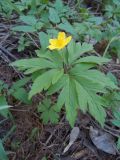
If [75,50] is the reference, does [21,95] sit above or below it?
below

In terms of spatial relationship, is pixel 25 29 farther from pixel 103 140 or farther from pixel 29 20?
pixel 103 140

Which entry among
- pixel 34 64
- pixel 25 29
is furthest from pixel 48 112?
pixel 25 29

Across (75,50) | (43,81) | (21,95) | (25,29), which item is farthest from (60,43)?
(25,29)

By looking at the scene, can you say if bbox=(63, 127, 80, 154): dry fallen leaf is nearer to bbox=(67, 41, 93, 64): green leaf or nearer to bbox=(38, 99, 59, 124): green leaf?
bbox=(38, 99, 59, 124): green leaf

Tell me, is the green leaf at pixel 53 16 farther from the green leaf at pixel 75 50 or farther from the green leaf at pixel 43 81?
the green leaf at pixel 43 81

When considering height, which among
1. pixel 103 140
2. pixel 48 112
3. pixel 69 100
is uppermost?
pixel 69 100

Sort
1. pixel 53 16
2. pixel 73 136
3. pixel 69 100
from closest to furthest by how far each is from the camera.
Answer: pixel 69 100 < pixel 73 136 < pixel 53 16

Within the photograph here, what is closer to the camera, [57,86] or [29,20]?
[57,86]

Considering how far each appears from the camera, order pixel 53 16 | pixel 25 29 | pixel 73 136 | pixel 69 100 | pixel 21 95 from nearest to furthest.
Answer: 1. pixel 69 100
2. pixel 21 95
3. pixel 73 136
4. pixel 25 29
5. pixel 53 16

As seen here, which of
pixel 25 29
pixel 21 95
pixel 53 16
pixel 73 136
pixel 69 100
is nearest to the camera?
pixel 69 100

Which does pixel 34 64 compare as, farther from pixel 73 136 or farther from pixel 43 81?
pixel 73 136
